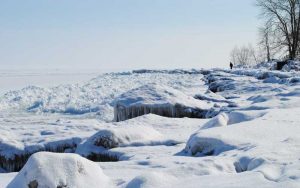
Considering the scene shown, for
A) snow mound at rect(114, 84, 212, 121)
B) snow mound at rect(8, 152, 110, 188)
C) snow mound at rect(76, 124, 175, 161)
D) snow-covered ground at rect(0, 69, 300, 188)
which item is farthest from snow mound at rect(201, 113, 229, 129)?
snow mound at rect(114, 84, 212, 121)

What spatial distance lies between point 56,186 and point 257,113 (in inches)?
187

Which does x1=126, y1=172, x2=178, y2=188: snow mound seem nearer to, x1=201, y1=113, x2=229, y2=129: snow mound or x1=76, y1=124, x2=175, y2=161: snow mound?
x1=76, y1=124, x2=175, y2=161: snow mound

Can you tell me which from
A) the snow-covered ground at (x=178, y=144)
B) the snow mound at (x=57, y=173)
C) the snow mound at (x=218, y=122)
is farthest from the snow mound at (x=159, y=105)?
the snow mound at (x=57, y=173)

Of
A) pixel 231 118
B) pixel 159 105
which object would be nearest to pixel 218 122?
pixel 231 118

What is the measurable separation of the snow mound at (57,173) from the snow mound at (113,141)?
2564 millimetres

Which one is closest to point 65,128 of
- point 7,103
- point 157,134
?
point 157,134

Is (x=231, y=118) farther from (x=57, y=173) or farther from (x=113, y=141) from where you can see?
(x=57, y=173)

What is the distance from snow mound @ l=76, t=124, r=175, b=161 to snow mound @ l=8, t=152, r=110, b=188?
2.56m

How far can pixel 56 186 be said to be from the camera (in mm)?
3973

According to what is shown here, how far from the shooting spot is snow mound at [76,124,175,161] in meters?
6.95

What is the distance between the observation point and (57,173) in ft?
13.3

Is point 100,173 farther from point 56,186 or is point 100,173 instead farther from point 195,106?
point 195,106

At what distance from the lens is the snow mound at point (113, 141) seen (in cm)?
695

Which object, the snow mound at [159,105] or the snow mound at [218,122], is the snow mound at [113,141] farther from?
the snow mound at [159,105]
